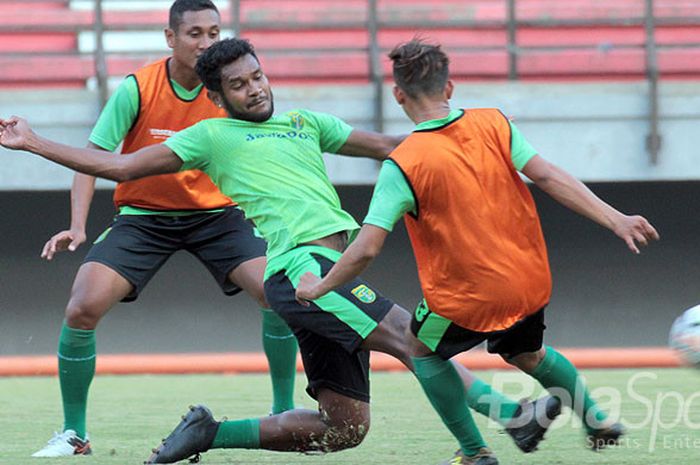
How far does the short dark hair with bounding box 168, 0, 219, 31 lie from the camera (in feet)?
18.0

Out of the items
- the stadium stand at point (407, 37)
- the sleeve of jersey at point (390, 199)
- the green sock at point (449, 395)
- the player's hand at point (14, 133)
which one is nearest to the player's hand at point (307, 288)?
the sleeve of jersey at point (390, 199)

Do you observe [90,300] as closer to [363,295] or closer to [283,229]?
[283,229]

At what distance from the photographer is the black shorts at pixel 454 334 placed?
13.8 ft

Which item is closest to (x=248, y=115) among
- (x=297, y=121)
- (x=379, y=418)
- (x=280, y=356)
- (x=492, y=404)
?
(x=297, y=121)

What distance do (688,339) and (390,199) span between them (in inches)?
41.2

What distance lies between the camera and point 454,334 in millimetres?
4203

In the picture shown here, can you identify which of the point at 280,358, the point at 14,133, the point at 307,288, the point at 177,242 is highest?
the point at 14,133

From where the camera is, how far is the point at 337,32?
12.2m

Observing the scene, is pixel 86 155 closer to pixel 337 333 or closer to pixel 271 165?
pixel 271 165

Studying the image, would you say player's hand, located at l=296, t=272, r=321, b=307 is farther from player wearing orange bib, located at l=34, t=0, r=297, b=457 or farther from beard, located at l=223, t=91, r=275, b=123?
player wearing orange bib, located at l=34, t=0, r=297, b=457

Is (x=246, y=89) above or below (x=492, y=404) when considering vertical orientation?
above

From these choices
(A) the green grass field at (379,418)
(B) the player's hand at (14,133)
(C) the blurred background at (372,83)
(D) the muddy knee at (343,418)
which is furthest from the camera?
(C) the blurred background at (372,83)

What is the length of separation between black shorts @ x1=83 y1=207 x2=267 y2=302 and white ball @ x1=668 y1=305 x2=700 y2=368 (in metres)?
2.15

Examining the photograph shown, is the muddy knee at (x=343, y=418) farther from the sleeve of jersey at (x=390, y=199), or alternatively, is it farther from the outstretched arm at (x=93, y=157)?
the outstretched arm at (x=93, y=157)
